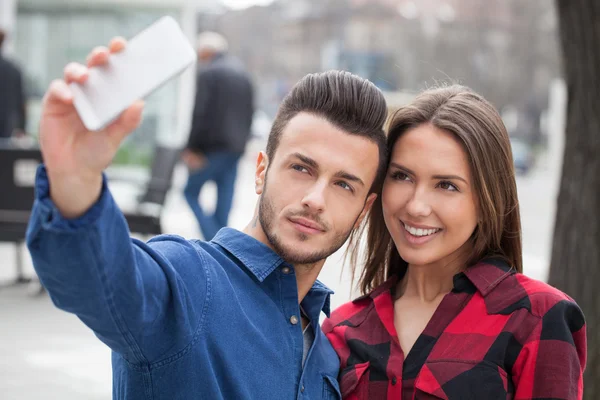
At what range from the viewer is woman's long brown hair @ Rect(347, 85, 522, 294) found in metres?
2.47

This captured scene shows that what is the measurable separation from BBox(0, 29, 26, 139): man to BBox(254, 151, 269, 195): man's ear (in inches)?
302

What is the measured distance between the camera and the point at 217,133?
28.0 feet

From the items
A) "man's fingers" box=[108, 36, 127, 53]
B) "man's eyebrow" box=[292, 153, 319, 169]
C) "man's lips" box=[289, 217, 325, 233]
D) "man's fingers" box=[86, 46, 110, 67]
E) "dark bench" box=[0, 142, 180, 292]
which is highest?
"man's fingers" box=[108, 36, 127, 53]

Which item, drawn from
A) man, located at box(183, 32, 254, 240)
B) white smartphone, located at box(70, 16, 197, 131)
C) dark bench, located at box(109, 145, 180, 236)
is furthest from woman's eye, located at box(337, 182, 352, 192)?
man, located at box(183, 32, 254, 240)

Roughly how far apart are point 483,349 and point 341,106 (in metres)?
0.79

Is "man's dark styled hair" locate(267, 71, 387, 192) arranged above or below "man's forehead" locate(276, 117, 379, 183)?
above

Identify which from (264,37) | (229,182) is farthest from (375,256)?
(264,37)

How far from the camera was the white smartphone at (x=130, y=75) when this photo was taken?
135 centimetres

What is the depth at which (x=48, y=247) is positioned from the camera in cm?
145

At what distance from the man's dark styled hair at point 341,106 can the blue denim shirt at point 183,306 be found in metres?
0.41

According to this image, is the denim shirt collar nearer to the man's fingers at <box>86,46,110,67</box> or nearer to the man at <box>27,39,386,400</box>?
the man at <box>27,39,386,400</box>

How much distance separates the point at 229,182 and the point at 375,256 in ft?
19.7

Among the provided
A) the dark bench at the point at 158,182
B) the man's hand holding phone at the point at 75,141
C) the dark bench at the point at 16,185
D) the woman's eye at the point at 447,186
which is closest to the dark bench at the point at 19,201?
the dark bench at the point at 16,185

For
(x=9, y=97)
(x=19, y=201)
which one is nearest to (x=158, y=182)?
(x=19, y=201)
